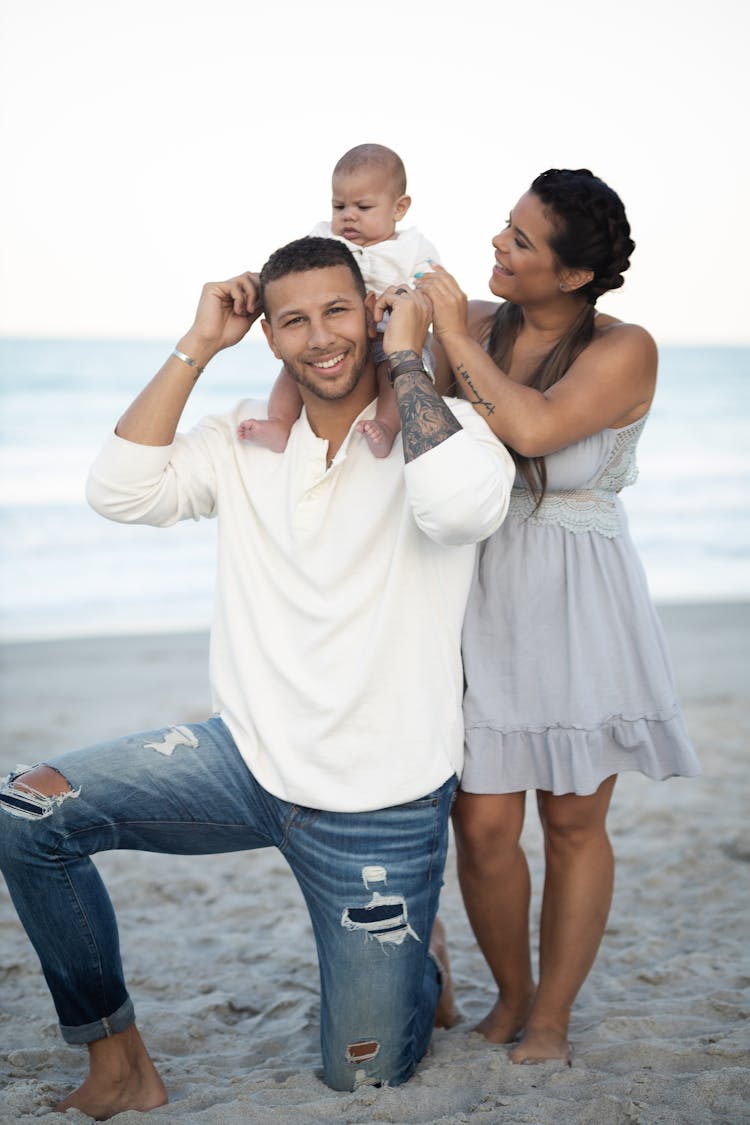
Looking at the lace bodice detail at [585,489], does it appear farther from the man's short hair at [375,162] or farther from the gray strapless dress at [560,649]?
the man's short hair at [375,162]

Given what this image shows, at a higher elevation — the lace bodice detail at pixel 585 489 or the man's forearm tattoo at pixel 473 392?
the man's forearm tattoo at pixel 473 392

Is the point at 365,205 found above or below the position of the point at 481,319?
above

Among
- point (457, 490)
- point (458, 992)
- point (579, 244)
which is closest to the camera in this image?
point (457, 490)

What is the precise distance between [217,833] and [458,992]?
45.4 inches

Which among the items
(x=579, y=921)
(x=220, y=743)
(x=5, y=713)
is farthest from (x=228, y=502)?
(x=5, y=713)

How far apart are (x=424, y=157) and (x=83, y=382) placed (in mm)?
14850

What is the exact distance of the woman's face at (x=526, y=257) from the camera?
2.83 metres

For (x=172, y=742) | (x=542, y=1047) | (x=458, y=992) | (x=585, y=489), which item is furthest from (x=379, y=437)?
(x=458, y=992)

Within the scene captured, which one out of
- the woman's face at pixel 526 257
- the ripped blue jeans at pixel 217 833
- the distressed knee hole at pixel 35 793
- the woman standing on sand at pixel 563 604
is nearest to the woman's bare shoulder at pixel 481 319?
the woman standing on sand at pixel 563 604

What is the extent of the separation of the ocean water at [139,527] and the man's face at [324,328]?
582cm

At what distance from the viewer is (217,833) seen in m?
2.85

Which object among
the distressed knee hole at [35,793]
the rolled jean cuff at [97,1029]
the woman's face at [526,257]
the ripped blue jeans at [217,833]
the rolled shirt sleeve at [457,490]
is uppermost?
the woman's face at [526,257]

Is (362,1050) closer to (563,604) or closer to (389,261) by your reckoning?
(563,604)

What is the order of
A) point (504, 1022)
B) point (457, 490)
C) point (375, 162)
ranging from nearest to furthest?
point (457, 490)
point (504, 1022)
point (375, 162)
